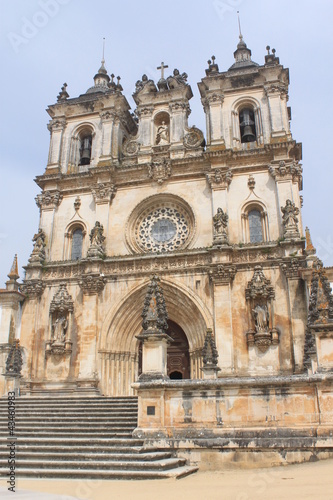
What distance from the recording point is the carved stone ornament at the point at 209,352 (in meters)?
17.1

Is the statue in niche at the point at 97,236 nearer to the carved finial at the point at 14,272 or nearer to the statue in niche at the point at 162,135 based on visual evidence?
the carved finial at the point at 14,272

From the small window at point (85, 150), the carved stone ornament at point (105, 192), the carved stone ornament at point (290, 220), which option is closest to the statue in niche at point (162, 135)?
the carved stone ornament at point (105, 192)

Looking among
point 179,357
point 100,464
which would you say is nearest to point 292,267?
point 179,357

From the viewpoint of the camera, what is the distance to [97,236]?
71.9ft

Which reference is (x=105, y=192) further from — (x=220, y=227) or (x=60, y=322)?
(x=60, y=322)

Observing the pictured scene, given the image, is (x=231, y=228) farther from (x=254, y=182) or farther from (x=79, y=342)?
(x=79, y=342)

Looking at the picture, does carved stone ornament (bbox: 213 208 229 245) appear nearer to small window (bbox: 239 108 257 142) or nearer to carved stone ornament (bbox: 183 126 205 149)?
carved stone ornament (bbox: 183 126 205 149)

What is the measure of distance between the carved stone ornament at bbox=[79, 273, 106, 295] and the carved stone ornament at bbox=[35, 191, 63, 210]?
5.41 metres

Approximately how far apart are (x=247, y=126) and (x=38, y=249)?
1259 centimetres

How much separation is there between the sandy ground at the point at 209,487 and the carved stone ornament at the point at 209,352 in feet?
25.4

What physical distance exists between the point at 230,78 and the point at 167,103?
12.0 ft

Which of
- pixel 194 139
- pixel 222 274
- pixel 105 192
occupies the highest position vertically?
pixel 194 139

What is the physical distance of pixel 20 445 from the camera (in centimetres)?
1095

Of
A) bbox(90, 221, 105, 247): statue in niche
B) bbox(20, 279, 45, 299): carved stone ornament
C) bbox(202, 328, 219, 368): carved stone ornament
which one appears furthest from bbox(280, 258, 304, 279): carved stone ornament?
bbox(20, 279, 45, 299): carved stone ornament
